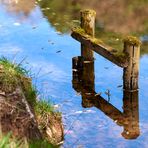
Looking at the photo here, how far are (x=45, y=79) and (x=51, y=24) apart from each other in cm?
456

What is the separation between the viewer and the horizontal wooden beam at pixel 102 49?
8.74 m

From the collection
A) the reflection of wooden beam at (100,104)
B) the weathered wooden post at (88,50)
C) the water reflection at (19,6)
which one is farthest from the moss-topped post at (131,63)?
the water reflection at (19,6)

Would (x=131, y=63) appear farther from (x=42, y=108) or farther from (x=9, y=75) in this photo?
(x=9, y=75)

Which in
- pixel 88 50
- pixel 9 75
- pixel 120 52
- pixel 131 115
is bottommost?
pixel 131 115

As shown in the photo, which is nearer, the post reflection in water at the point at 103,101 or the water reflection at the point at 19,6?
the post reflection in water at the point at 103,101

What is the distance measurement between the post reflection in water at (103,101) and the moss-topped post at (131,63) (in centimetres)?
16

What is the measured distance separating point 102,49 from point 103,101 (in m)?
1.02

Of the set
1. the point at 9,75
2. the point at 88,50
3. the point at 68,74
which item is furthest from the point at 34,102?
the point at 88,50

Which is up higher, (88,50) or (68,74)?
(88,50)

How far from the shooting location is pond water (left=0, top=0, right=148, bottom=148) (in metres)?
7.62

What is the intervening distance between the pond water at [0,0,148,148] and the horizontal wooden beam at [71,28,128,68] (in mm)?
669

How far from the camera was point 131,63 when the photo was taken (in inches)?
342

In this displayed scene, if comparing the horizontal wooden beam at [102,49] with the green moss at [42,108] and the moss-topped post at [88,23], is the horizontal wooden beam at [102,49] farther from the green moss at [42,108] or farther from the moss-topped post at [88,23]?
the green moss at [42,108]

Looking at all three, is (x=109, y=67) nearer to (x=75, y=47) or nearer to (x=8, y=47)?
(x=75, y=47)
